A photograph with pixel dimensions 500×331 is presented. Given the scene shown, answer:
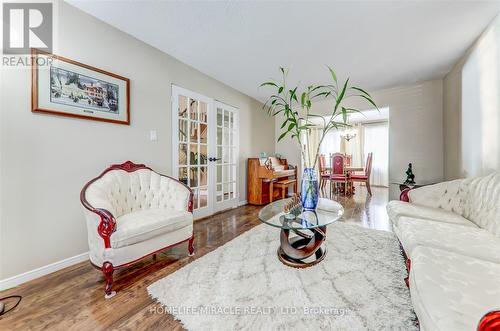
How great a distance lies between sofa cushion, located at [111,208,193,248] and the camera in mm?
1510

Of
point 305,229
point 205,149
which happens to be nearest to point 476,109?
point 305,229

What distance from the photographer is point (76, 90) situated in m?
1.94

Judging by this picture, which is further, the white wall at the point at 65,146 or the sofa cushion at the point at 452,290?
the white wall at the point at 65,146

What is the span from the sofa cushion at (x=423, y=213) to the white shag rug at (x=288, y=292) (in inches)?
16.2

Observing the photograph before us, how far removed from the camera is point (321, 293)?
4.64ft

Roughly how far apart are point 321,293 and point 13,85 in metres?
2.88

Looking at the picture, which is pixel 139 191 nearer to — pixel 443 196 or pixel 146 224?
pixel 146 224

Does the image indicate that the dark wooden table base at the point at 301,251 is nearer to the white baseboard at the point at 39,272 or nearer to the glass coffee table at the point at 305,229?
the glass coffee table at the point at 305,229

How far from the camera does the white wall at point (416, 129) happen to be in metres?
3.73

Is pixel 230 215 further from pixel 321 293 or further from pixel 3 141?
pixel 3 141

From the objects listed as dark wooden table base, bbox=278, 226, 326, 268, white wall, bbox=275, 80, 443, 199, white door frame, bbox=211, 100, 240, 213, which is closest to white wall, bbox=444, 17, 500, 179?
white wall, bbox=275, 80, 443, 199

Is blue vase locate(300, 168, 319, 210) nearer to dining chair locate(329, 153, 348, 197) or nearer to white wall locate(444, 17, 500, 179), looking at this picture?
white wall locate(444, 17, 500, 179)

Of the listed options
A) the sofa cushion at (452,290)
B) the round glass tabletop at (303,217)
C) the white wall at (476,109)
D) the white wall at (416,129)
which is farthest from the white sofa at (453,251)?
the white wall at (416,129)

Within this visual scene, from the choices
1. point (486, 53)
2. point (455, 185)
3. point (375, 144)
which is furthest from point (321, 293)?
point (375, 144)
